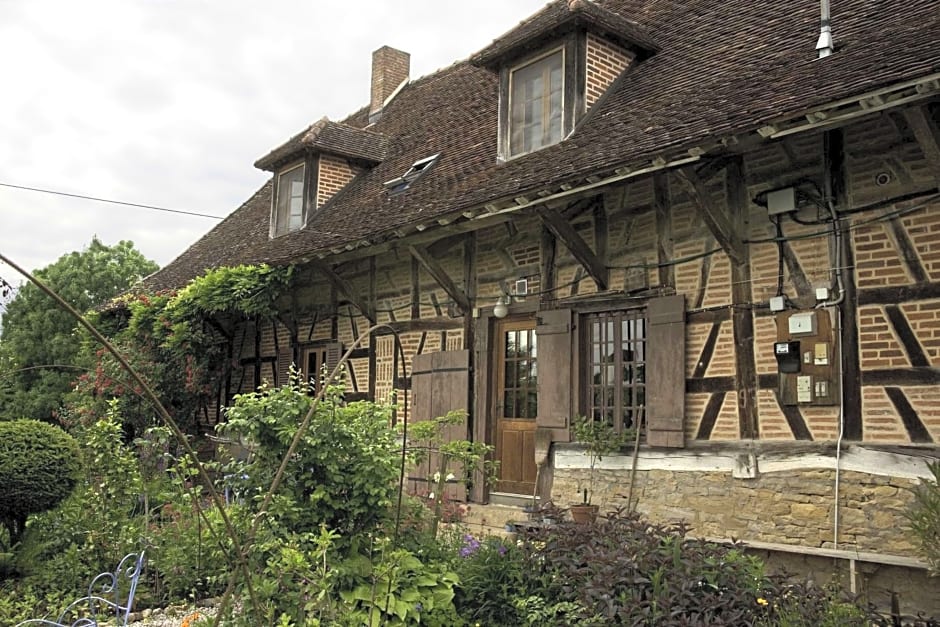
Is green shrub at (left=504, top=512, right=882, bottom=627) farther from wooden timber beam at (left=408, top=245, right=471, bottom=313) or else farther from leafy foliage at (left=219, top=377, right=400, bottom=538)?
wooden timber beam at (left=408, top=245, right=471, bottom=313)

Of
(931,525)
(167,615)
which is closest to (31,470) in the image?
(167,615)

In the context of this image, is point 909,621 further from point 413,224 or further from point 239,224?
point 239,224

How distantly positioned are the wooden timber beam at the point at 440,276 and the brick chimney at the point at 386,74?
6.40 metres

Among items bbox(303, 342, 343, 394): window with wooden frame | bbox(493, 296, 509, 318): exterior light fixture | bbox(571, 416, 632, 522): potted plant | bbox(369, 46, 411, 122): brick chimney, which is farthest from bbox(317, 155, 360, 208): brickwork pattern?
bbox(571, 416, 632, 522): potted plant

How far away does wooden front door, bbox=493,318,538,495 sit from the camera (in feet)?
27.8

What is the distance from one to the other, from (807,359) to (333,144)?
842 cm

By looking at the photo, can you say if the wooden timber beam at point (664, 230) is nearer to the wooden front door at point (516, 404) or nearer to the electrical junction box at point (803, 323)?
the electrical junction box at point (803, 323)

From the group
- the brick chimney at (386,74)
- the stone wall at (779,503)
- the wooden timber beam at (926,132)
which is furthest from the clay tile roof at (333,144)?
the wooden timber beam at (926,132)

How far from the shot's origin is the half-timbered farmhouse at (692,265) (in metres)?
5.59

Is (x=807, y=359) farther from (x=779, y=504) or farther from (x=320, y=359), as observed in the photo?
(x=320, y=359)

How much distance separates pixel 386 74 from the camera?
49.7ft

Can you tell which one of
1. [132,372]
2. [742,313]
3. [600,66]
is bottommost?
[132,372]

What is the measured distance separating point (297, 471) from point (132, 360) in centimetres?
908

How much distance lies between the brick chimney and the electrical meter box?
10361mm
